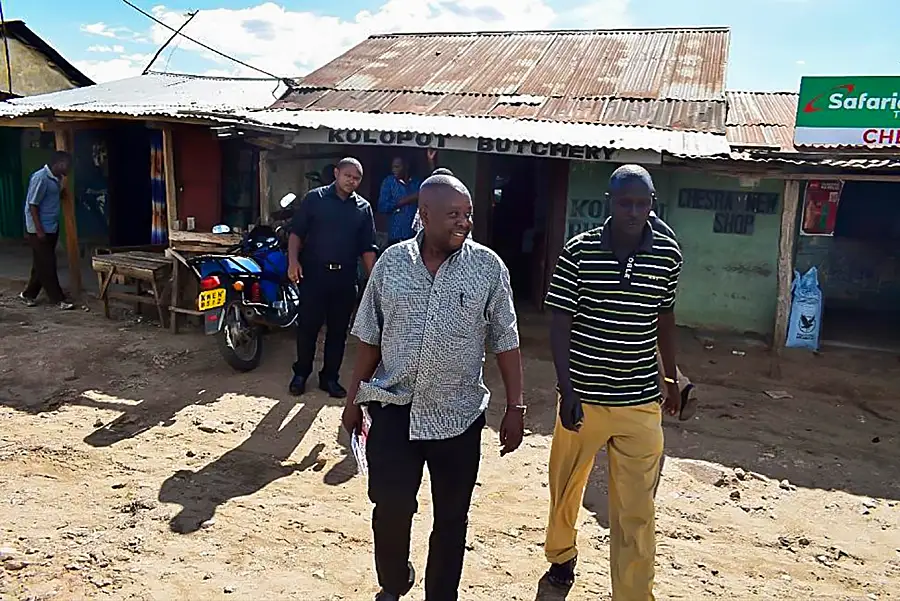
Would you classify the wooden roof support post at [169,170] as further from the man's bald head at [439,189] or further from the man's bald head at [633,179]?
the man's bald head at [633,179]

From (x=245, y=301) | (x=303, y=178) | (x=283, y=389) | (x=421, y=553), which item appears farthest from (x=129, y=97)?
(x=421, y=553)

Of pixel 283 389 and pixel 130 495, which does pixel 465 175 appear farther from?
pixel 130 495

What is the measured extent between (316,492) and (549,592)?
1.56 meters

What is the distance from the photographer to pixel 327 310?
19.0 ft

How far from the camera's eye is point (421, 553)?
3721 mm

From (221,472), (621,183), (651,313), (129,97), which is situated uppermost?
(129,97)

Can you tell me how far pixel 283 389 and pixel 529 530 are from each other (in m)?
2.76

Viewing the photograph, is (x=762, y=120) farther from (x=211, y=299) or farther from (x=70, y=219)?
(x=70, y=219)

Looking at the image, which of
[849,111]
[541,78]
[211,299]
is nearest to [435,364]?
[211,299]

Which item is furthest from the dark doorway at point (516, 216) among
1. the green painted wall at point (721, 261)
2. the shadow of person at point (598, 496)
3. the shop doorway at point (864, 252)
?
the shadow of person at point (598, 496)

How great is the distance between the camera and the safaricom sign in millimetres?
7520

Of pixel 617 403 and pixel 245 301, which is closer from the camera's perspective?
pixel 617 403

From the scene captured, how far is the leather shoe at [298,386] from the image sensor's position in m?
5.97

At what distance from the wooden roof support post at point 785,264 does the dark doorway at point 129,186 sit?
28.2 feet
